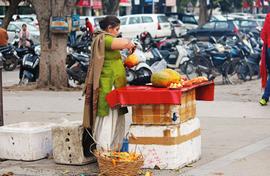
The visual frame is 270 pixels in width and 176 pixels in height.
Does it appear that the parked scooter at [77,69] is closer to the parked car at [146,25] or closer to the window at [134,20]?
the parked car at [146,25]

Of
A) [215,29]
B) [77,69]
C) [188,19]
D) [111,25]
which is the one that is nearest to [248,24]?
[215,29]

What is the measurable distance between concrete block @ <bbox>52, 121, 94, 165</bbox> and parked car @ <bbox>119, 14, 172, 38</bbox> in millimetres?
31797

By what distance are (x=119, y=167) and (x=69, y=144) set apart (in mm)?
1078

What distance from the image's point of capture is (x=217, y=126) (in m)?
11.9

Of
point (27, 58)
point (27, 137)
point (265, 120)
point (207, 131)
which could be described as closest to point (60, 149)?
point (27, 137)

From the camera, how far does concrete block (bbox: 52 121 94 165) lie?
347 inches

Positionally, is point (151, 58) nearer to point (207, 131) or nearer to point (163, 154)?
point (207, 131)

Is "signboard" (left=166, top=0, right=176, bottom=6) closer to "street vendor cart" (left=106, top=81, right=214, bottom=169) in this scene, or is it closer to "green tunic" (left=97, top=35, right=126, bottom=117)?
"green tunic" (left=97, top=35, right=126, bottom=117)

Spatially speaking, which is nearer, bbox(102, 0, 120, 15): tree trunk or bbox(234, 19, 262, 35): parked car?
bbox(234, 19, 262, 35): parked car

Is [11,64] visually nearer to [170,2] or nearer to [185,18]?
[185,18]

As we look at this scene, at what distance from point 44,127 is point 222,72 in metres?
10.9

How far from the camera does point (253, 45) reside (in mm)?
25125

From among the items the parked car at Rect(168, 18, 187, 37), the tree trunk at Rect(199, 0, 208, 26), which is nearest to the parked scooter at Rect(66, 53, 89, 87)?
the parked car at Rect(168, 18, 187, 37)

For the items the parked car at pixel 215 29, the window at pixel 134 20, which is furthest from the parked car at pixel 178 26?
the parked car at pixel 215 29
